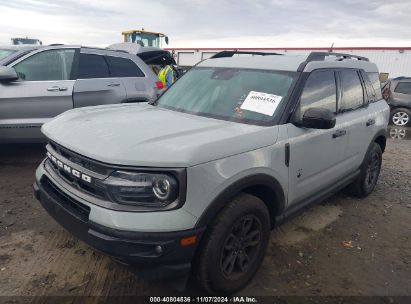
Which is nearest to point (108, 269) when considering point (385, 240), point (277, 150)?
point (277, 150)

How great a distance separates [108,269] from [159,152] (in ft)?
4.62

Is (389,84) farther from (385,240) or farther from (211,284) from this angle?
(211,284)

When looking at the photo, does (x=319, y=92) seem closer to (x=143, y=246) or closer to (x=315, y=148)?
(x=315, y=148)

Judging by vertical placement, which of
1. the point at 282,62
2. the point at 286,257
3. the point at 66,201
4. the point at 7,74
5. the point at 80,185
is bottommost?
the point at 286,257

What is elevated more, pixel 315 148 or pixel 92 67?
pixel 92 67

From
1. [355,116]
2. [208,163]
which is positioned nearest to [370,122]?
[355,116]

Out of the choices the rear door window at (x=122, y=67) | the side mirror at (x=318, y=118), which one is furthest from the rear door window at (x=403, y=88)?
the side mirror at (x=318, y=118)

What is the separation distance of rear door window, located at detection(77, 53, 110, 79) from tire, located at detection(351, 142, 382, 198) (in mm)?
4231

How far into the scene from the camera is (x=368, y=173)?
481 cm

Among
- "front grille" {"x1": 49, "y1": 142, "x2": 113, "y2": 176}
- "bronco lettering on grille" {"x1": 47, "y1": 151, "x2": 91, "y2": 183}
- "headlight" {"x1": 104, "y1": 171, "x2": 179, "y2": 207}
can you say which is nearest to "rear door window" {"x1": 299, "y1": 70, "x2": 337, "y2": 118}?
"headlight" {"x1": 104, "y1": 171, "x2": 179, "y2": 207}

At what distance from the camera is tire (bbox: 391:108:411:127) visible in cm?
1081

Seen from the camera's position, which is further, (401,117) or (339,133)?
(401,117)

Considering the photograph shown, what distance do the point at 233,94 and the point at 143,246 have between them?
1.74m

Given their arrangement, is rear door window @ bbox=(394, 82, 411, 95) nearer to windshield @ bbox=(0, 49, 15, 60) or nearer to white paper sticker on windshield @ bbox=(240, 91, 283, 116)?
white paper sticker on windshield @ bbox=(240, 91, 283, 116)
